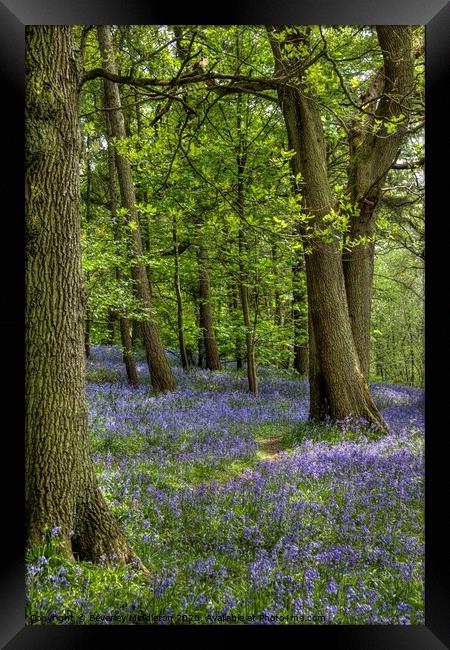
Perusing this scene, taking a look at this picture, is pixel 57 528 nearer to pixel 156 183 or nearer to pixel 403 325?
pixel 156 183

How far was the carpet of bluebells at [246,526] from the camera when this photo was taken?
335 centimetres

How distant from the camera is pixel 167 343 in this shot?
1502cm

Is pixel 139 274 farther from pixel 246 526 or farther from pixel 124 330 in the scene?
pixel 246 526

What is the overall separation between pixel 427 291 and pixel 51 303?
109 inches

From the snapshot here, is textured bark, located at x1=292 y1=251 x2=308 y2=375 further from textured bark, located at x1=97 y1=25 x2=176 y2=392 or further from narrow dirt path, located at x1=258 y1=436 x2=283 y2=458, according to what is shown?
narrow dirt path, located at x1=258 y1=436 x2=283 y2=458

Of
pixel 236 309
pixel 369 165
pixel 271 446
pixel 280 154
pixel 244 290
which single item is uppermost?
pixel 369 165

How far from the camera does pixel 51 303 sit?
353 centimetres

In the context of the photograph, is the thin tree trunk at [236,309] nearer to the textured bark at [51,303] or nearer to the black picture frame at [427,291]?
the black picture frame at [427,291]

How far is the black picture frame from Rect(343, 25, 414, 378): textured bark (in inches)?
117

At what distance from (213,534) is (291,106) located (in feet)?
21.5

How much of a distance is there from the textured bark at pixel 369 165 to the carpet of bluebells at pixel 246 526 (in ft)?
6.84

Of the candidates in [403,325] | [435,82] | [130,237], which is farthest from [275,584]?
[403,325]

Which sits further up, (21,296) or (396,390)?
(21,296)

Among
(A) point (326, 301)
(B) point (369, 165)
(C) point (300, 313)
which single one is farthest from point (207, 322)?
(B) point (369, 165)
